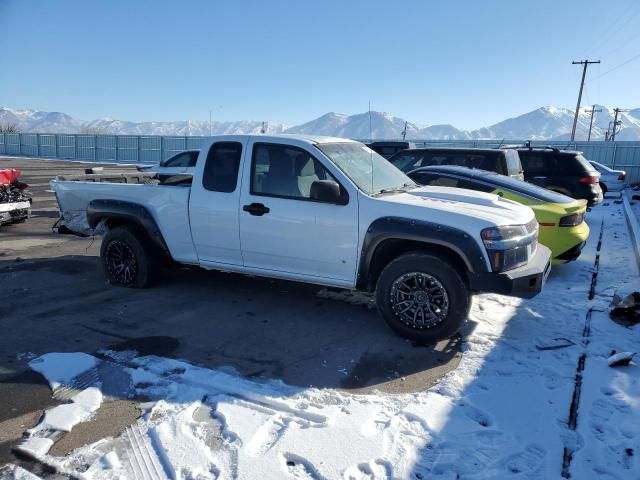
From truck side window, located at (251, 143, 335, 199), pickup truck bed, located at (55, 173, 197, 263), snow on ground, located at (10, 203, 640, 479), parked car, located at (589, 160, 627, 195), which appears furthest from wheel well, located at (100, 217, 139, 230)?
parked car, located at (589, 160, 627, 195)

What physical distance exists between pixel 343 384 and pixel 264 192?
7.40ft

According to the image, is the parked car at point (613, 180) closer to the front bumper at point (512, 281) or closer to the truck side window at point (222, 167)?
the front bumper at point (512, 281)

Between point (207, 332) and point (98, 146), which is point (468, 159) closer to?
point (207, 332)

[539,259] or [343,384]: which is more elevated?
[539,259]

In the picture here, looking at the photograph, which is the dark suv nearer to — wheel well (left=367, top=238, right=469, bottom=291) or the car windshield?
the car windshield

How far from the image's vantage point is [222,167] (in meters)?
5.51

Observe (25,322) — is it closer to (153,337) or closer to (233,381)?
(153,337)

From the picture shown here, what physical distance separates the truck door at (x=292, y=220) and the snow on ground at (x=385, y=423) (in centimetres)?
148

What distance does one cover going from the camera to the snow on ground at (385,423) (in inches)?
113

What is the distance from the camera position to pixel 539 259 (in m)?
4.96

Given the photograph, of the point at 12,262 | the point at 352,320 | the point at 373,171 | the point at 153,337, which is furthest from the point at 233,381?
the point at 12,262

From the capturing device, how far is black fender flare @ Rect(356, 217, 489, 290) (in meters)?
4.38

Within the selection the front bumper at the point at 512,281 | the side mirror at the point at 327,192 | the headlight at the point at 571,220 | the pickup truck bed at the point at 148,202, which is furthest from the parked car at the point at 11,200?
the headlight at the point at 571,220

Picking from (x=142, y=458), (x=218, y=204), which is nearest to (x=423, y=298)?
(x=218, y=204)
